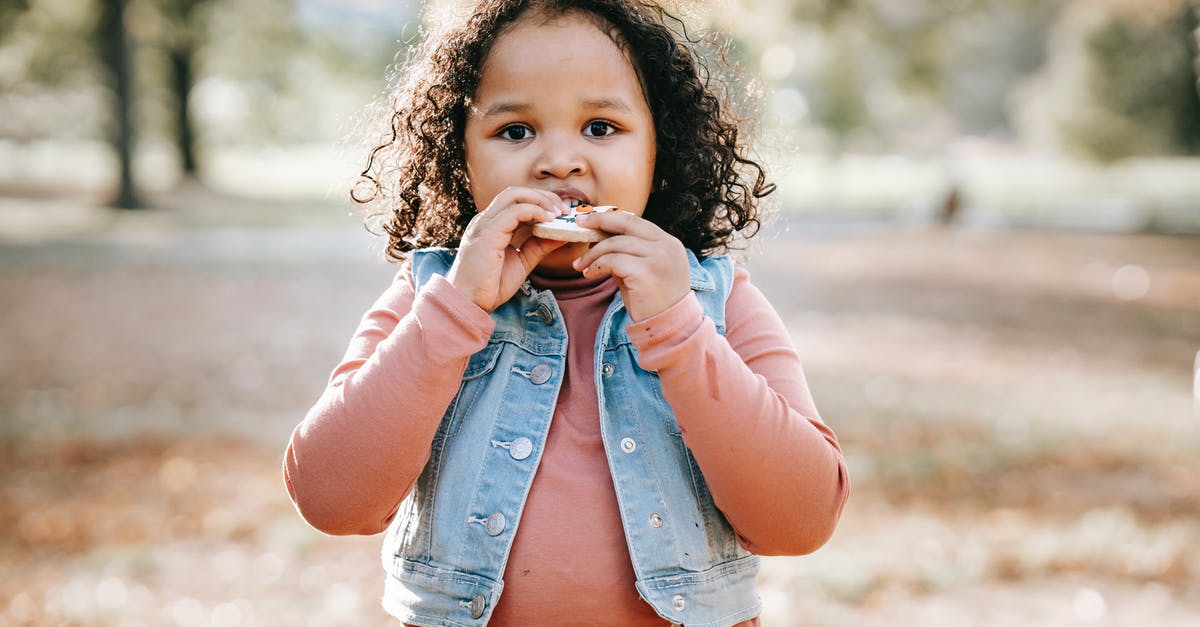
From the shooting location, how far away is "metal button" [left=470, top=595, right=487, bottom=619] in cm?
165

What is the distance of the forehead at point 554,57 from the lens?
1770mm

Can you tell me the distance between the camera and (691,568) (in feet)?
5.54

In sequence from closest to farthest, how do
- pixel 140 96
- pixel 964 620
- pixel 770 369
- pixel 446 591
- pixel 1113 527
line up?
pixel 446 591
pixel 770 369
pixel 964 620
pixel 1113 527
pixel 140 96

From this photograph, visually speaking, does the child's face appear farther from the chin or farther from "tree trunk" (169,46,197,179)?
"tree trunk" (169,46,197,179)

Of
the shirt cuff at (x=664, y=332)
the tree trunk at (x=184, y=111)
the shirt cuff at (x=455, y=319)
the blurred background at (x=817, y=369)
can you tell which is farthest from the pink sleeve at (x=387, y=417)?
the tree trunk at (x=184, y=111)

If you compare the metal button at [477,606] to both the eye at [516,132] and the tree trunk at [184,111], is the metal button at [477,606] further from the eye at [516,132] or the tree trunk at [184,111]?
the tree trunk at [184,111]

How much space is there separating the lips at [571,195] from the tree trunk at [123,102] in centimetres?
2419

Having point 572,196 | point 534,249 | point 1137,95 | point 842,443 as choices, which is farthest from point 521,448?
point 1137,95

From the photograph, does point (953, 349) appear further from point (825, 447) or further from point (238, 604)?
point (825, 447)

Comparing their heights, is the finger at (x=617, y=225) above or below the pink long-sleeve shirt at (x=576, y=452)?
above

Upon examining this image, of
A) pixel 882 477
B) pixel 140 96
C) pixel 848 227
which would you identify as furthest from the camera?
pixel 140 96

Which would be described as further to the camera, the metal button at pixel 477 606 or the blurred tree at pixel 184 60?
the blurred tree at pixel 184 60

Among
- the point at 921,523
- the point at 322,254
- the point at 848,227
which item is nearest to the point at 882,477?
the point at 921,523

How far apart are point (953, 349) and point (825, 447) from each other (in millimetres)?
8437
